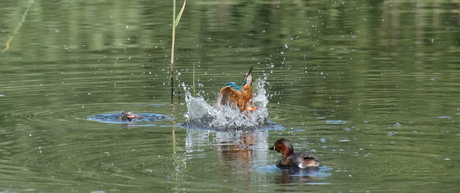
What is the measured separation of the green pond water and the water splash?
0.20 metres

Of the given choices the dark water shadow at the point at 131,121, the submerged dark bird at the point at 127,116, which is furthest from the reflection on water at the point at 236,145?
the submerged dark bird at the point at 127,116

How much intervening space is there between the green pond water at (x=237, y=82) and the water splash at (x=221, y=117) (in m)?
0.20

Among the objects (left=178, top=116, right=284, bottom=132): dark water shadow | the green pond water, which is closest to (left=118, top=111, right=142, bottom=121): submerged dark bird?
the green pond water

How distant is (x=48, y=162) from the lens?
28.6ft

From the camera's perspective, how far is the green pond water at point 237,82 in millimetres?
7996

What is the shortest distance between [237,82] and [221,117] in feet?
9.82

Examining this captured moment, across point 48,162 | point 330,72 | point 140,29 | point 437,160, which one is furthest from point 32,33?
point 437,160

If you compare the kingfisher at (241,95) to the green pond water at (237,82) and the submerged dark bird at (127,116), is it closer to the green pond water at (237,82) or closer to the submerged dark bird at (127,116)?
the green pond water at (237,82)

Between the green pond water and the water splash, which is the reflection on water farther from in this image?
the water splash

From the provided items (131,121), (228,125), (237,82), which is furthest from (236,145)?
(237,82)

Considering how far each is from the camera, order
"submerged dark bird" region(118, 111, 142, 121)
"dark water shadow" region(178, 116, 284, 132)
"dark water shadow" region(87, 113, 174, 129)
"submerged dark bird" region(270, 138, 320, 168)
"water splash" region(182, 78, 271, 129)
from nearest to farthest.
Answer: "submerged dark bird" region(270, 138, 320, 168) < "dark water shadow" region(178, 116, 284, 132) < "water splash" region(182, 78, 271, 129) < "dark water shadow" region(87, 113, 174, 129) < "submerged dark bird" region(118, 111, 142, 121)


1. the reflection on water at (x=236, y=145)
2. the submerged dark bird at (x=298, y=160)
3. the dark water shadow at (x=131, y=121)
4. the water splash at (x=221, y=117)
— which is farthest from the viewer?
the dark water shadow at (x=131, y=121)

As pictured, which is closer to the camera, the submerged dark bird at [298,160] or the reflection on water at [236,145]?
the submerged dark bird at [298,160]

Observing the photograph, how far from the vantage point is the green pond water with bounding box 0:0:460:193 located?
8.00m
